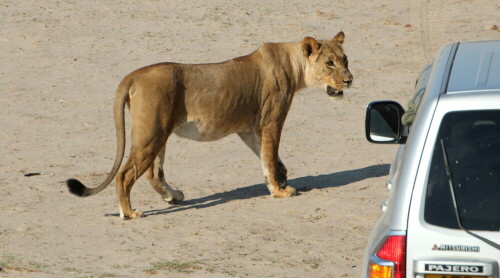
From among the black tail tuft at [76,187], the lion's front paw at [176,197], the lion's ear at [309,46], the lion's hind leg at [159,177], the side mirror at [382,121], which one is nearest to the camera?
the side mirror at [382,121]

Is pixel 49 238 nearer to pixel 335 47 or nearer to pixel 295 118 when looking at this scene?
pixel 335 47

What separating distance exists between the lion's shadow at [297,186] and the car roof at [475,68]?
4.71m

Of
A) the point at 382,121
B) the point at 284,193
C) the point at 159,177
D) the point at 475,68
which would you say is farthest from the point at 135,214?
the point at 475,68

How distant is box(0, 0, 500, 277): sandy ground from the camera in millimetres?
7133

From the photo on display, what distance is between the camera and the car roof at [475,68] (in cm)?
338

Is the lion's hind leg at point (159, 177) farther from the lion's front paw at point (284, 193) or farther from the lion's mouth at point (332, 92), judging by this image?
the lion's mouth at point (332, 92)

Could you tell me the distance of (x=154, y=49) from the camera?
14.7 metres

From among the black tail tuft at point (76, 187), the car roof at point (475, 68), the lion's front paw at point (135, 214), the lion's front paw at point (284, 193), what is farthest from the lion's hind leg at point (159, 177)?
the car roof at point (475, 68)

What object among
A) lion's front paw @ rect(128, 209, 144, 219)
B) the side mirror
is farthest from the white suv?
lion's front paw @ rect(128, 209, 144, 219)

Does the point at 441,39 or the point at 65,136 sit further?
the point at 441,39

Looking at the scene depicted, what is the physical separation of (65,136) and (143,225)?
132 inches

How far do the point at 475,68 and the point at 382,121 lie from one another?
3.70ft

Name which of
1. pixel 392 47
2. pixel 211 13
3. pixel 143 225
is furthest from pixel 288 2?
pixel 143 225

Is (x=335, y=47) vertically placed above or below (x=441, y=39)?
above
